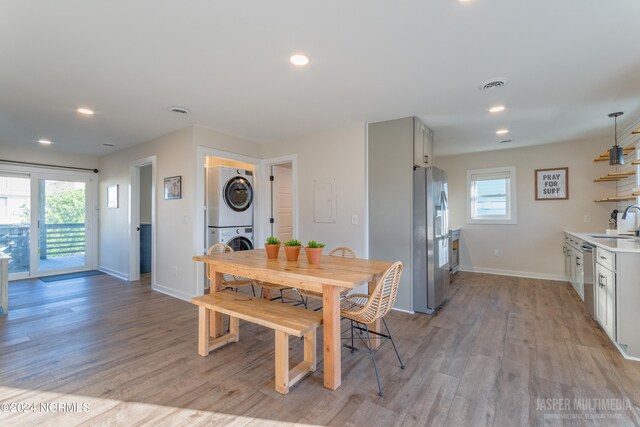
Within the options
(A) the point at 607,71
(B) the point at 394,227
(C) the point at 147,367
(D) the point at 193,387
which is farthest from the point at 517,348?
(C) the point at 147,367

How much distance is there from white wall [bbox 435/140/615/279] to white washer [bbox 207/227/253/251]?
162 inches

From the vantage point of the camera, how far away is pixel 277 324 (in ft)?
6.51

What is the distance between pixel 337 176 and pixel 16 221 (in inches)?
225

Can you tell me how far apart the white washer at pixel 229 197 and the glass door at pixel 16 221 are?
3.53 meters

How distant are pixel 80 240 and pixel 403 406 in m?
6.82

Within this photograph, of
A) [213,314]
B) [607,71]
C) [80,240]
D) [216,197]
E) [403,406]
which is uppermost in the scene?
[607,71]

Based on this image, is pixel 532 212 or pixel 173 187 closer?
pixel 173 187

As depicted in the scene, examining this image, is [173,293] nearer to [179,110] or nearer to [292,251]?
[179,110]

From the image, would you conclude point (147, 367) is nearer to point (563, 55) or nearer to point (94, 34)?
point (94, 34)

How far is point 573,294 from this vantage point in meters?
4.20

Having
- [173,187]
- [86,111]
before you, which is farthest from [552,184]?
[86,111]

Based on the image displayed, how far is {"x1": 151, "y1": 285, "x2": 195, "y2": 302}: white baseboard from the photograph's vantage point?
13.3ft

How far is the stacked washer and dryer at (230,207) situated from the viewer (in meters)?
4.54

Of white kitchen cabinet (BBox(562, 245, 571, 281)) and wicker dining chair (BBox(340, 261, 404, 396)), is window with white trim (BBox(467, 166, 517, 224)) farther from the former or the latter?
wicker dining chair (BBox(340, 261, 404, 396))
